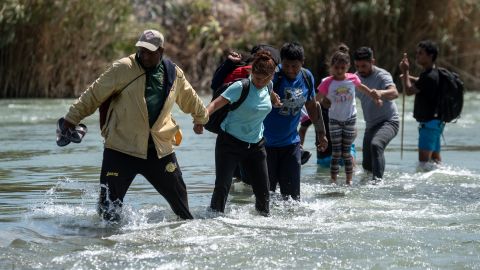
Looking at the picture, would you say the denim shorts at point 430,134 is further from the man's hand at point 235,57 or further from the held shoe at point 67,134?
the held shoe at point 67,134

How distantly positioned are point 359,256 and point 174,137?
5.91ft

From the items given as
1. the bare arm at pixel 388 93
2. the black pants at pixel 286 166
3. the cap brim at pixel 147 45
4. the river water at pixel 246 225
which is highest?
the cap brim at pixel 147 45

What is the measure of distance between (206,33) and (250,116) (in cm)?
2453

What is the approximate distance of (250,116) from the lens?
30.2ft

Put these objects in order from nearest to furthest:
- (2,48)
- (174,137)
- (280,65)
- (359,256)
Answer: (359,256) < (174,137) < (280,65) < (2,48)

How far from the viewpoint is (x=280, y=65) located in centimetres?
1017

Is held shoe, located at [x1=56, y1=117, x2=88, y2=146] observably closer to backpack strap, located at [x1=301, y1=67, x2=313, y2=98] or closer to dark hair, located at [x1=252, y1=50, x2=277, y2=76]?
dark hair, located at [x1=252, y1=50, x2=277, y2=76]

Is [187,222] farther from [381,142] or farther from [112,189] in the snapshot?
[381,142]

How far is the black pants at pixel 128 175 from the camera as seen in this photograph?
8.57 m

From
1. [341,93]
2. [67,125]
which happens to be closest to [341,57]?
[341,93]

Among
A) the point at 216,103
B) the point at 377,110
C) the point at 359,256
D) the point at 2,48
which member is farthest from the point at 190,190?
the point at 2,48

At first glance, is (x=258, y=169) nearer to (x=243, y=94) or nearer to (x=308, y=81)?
(x=243, y=94)

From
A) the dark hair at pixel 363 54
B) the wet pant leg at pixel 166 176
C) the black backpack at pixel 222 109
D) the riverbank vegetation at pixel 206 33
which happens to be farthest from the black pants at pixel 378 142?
the riverbank vegetation at pixel 206 33

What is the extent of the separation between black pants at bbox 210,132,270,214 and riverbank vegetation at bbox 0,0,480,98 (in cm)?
1751
